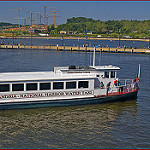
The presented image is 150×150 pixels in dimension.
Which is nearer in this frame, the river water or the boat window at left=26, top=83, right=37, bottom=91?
the river water

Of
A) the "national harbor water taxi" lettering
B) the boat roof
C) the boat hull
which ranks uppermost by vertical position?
the boat roof

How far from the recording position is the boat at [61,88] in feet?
78.6

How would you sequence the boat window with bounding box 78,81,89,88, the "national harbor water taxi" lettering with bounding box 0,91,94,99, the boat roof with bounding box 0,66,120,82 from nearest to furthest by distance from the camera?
the "national harbor water taxi" lettering with bounding box 0,91,94,99, the boat roof with bounding box 0,66,120,82, the boat window with bounding box 78,81,89,88

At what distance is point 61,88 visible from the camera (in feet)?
83.4

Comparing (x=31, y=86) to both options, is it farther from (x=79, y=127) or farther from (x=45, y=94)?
(x=79, y=127)

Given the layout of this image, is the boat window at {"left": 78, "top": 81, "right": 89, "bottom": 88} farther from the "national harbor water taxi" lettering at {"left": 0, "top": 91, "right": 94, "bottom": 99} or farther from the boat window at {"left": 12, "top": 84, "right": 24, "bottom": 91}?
the boat window at {"left": 12, "top": 84, "right": 24, "bottom": 91}

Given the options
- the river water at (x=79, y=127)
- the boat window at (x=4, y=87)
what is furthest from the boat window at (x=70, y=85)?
the boat window at (x=4, y=87)

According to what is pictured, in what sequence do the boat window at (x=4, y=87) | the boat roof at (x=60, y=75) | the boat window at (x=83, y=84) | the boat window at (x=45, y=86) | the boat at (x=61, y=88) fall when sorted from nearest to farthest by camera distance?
the boat window at (x=4, y=87)
the boat at (x=61, y=88)
the boat roof at (x=60, y=75)
the boat window at (x=45, y=86)
the boat window at (x=83, y=84)

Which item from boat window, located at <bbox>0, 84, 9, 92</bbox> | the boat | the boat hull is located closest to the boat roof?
the boat

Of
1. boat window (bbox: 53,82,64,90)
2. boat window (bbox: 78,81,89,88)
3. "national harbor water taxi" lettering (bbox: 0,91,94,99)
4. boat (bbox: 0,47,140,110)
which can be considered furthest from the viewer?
boat window (bbox: 78,81,89,88)

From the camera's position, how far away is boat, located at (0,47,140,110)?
2397 cm

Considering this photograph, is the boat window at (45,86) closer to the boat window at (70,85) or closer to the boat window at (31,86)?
the boat window at (31,86)

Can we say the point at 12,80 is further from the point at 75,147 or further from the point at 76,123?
the point at 75,147

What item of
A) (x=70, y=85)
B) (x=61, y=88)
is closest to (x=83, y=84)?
(x=70, y=85)
